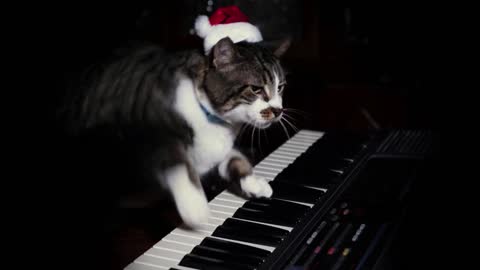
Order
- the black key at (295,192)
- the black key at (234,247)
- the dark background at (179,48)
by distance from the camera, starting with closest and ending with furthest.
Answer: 1. the dark background at (179,48)
2. the black key at (234,247)
3. the black key at (295,192)

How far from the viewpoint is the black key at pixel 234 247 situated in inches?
33.1

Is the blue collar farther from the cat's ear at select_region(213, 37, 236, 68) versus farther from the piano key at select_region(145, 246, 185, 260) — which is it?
the piano key at select_region(145, 246, 185, 260)

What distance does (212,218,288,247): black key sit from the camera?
0.89 meters

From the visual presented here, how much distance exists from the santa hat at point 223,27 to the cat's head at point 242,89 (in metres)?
0.03

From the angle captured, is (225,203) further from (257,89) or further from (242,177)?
(257,89)

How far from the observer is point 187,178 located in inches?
41.1

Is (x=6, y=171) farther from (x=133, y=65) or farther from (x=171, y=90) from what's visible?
(x=133, y=65)

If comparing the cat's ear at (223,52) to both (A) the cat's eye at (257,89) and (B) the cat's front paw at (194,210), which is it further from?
(B) the cat's front paw at (194,210)

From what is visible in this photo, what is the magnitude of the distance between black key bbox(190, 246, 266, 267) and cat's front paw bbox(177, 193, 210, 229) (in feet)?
0.27

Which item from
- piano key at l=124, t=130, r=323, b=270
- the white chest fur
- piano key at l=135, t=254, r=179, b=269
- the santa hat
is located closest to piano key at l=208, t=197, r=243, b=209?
piano key at l=124, t=130, r=323, b=270

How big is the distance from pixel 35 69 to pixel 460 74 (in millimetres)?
617

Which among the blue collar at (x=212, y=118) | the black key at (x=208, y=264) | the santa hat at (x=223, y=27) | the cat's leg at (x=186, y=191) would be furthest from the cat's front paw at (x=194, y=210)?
the santa hat at (x=223, y=27)

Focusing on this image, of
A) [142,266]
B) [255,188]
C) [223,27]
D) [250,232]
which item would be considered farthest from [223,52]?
[142,266]

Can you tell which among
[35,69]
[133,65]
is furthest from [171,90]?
[35,69]
